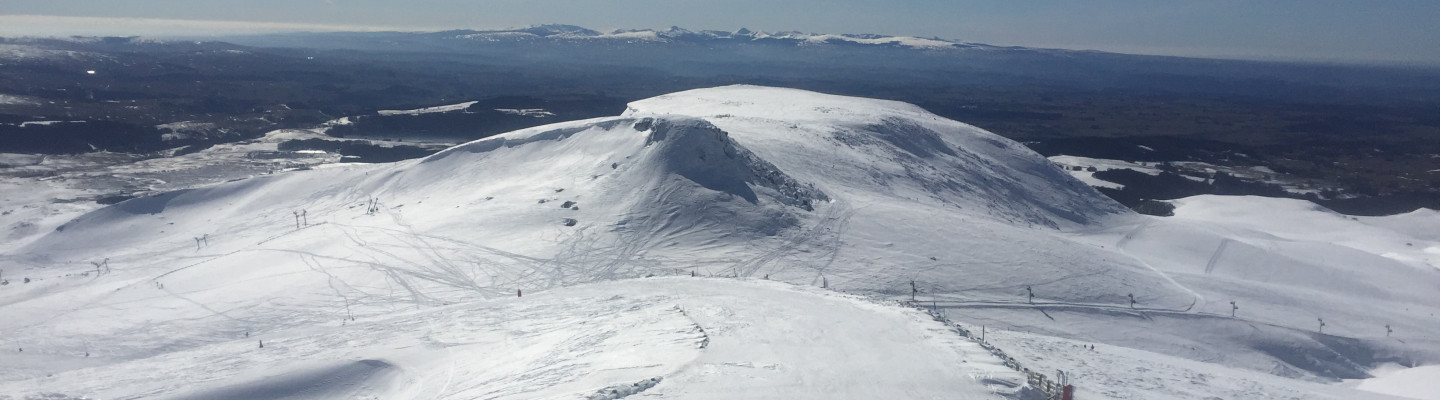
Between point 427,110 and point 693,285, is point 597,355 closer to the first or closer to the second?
point 693,285

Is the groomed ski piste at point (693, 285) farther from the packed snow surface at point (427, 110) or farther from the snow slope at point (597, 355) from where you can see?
the packed snow surface at point (427, 110)

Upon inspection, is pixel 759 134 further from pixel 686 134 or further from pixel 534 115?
pixel 534 115

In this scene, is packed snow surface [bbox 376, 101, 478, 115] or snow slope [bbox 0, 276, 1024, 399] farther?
packed snow surface [bbox 376, 101, 478, 115]

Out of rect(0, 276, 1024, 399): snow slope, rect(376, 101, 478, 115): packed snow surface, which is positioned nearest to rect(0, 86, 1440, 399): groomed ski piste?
rect(0, 276, 1024, 399): snow slope

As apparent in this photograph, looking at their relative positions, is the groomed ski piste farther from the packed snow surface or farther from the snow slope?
the packed snow surface

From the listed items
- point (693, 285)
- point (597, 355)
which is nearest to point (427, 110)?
point (693, 285)

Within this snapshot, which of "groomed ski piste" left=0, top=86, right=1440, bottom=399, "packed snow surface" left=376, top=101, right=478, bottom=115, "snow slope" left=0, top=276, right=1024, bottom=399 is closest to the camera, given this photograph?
"snow slope" left=0, top=276, right=1024, bottom=399

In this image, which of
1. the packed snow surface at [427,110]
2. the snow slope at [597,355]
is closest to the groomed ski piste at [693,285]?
the snow slope at [597,355]

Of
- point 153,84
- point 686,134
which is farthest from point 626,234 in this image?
point 153,84
